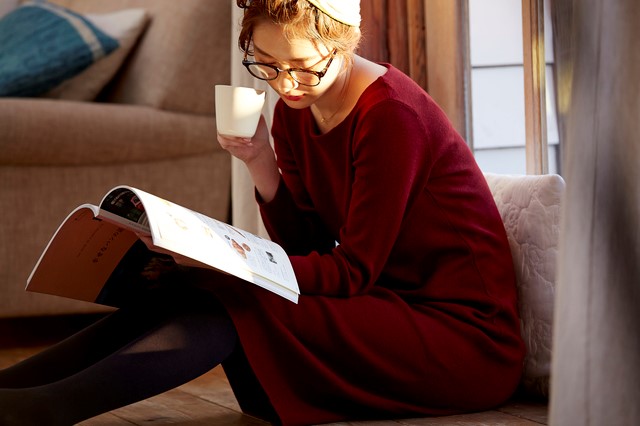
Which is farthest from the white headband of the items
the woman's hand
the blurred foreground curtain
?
the blurred foreground curtain

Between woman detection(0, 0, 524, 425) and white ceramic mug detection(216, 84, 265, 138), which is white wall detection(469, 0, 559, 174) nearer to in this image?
woman detection(0, 0, 524, 425)

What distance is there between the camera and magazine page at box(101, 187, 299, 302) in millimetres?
1039

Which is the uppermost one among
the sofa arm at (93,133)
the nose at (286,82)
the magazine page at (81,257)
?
the nose at (286,82)

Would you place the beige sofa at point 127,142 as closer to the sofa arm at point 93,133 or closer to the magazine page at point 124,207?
the sofa arm at point 93,133

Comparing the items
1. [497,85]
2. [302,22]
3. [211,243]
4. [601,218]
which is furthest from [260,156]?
[601,218]

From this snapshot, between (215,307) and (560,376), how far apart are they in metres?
0.80

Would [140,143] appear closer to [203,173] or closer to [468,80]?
[203,173]

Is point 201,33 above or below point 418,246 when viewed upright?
above

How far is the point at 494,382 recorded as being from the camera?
1343 mm

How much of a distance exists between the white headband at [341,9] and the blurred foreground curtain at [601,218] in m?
0.83

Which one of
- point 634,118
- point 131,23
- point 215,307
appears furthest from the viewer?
point 131,23

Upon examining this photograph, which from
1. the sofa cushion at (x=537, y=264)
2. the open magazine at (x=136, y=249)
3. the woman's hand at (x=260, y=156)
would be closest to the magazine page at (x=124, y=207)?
the open magazine at (x=136, y=249)

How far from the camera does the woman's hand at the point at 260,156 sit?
1.39 meters

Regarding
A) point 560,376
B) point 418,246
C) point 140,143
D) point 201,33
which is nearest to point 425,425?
point 418,246
